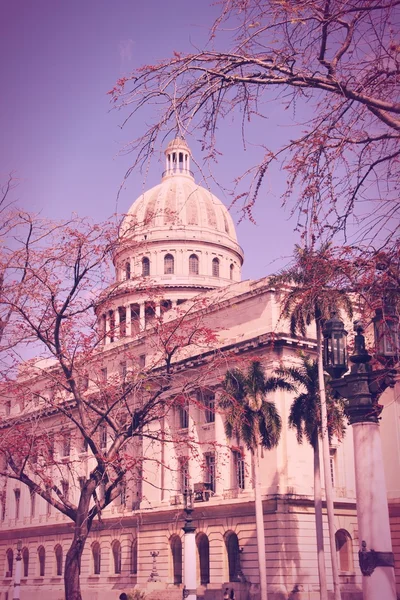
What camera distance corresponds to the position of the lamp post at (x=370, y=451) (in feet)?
36.2

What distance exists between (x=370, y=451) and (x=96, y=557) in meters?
51.2

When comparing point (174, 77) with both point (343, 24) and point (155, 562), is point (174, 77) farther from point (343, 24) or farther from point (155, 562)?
point (155, 562)

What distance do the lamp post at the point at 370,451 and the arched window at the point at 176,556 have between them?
41.6m

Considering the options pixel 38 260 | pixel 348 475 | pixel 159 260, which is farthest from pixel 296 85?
pixel 159 260

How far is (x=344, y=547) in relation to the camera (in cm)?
4756

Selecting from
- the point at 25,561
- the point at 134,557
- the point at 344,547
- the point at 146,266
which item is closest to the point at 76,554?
the point at 344,547

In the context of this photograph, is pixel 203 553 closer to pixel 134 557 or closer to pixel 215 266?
pixel 134 557

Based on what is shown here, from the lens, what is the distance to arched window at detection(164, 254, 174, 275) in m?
80.7

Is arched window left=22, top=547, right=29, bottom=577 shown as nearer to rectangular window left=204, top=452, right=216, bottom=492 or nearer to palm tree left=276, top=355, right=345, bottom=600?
rectangular window left=204, top=452, right=216, bottom=492

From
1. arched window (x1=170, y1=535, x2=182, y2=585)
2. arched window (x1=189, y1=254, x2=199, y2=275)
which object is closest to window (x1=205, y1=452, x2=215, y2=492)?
arched window (x1=170, y1=535, x2=182, y2=585)

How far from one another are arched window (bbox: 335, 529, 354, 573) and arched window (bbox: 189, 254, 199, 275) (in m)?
38.2

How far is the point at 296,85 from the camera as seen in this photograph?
370 inches

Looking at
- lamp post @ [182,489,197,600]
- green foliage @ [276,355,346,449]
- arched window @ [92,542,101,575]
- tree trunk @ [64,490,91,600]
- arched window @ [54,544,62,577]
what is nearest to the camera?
tree trunk @ [64,490,91,600]

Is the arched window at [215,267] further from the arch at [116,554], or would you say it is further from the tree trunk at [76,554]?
the tree trunk at [76,554]
